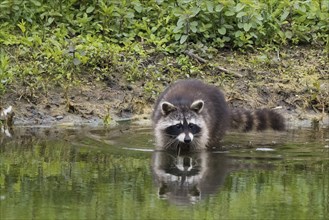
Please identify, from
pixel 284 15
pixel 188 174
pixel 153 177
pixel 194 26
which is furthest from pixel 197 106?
pixel 284 15

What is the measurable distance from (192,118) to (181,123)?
0.11m

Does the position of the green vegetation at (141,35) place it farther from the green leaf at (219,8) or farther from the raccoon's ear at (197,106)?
the raccoon's ear at (197,106)

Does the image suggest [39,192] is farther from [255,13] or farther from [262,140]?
[255,13]

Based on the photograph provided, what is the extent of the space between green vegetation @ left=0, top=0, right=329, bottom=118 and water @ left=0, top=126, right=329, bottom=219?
48.9 inches

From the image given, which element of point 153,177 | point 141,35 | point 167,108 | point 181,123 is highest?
point 141,35

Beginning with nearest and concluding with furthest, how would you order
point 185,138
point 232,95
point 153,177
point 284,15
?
point 153,177 < point 185,138 < point 232,95 < point 284,15

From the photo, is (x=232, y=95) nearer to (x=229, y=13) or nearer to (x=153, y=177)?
(x=229, y=13)

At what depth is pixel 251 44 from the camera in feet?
40.7

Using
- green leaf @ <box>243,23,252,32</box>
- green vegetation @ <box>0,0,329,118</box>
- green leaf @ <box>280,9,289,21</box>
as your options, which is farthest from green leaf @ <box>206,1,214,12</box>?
green leaf @ <box>280,9,289,21</box>

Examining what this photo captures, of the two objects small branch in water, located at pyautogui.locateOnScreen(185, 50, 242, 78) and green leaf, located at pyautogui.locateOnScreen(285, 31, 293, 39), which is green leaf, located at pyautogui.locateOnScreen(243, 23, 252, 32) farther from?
green leaf, located at pyautogui.locateOnScreen(285, 31, 293, 39)

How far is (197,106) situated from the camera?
391 inches

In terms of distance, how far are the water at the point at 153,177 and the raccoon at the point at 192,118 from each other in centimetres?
16

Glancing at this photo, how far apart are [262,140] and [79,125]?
1918mm

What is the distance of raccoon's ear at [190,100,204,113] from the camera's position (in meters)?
9.92
